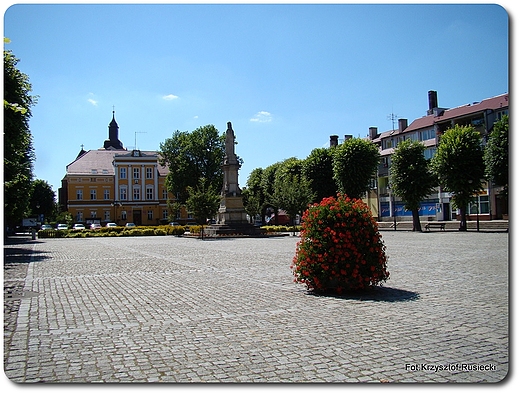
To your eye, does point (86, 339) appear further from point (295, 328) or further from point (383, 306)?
point (383, 306)

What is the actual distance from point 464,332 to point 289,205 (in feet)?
121

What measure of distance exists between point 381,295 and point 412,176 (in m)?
37.0

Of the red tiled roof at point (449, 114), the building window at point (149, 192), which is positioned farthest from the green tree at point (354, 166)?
the building window at point (149, 192)

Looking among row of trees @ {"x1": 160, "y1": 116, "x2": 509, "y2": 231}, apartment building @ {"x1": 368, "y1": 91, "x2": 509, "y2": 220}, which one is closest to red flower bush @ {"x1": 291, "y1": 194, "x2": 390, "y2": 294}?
row of trees @ {"x1": 160, "y1": 116, "x2": 509, "y2": 231}

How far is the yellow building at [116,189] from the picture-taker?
3209 inches

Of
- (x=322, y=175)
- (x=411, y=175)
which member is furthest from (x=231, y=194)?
(x=322, y=175)

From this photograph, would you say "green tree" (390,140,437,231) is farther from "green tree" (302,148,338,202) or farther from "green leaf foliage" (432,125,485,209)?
"green tree" (302,148,338,202)

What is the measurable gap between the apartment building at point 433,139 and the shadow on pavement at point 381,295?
34.3 meters

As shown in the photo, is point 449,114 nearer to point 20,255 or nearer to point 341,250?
point 20,255

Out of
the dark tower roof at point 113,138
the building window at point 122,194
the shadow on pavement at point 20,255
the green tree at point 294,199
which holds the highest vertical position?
the dark tower roof at point 113,138

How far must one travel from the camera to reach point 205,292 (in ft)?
32.6

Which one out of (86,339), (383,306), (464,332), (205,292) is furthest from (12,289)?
(464,332)

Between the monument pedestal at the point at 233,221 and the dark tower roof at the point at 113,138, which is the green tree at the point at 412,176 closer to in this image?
the monument pedestal at the point at 233,221

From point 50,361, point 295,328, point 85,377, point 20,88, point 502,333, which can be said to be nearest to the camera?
point 85,377
